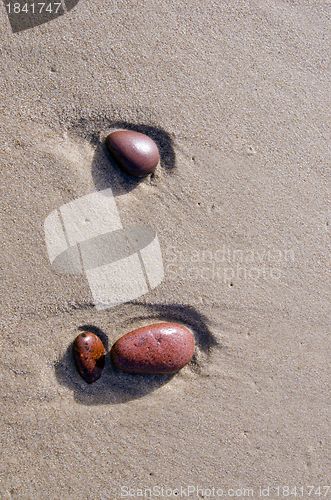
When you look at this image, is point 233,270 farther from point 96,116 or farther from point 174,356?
point 96,116

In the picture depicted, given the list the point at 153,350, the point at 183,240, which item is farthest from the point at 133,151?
the point at 153,350

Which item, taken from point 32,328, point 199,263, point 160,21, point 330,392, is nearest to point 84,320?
point 32,328

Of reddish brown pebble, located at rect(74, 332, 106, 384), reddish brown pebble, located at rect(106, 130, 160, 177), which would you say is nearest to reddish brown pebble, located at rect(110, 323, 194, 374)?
reddish brown pebble, located at rect(74, 332, 106, 384)

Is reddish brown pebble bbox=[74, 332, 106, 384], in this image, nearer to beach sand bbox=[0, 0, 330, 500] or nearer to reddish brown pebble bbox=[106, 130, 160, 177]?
beach sand bbox=[0, 0, 330, 500]

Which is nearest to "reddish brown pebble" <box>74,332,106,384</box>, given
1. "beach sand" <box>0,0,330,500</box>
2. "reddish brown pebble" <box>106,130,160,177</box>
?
"beach sand" <box>0,0,330,500</box>

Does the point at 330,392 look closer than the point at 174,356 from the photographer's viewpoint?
No

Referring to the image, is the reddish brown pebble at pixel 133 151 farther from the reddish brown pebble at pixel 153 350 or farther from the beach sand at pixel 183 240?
the reddish brown pebble at pixel 153 350

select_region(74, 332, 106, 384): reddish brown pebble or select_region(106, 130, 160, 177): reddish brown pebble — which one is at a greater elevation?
select_region(106, 130, 160, 177): reddish brown pebble
